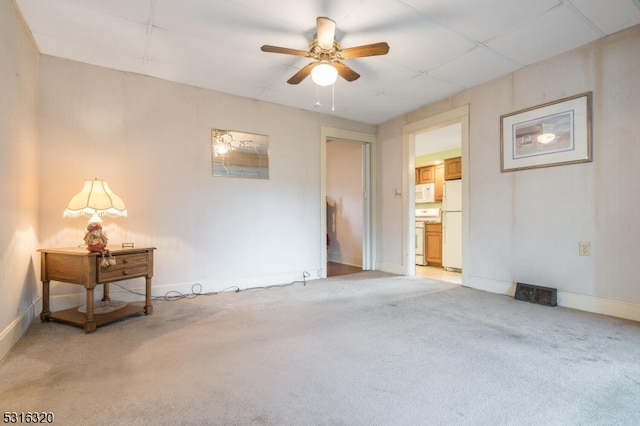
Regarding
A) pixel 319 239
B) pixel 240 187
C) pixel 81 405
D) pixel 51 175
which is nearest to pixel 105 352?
pixel 81 405

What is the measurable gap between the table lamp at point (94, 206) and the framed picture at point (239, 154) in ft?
4.03

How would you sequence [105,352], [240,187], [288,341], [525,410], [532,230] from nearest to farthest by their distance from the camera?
[525,410] < [105,352] < [288,341] < [532,230] < [240,187]

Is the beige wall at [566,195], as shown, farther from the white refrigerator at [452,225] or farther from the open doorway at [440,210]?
the white refrigerator at [452,225]

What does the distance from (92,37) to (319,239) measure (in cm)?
324

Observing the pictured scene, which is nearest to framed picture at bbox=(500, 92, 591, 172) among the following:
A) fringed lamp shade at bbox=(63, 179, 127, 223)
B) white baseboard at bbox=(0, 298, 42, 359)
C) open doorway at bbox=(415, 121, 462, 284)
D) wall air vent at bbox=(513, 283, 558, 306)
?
wall air vent at bbox=(513, 283, 558, 306)

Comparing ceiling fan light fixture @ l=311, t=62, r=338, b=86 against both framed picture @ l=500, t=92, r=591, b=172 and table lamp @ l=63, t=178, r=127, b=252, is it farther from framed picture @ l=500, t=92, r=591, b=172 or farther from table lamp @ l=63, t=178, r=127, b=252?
framed picture @ l=500, t=92, r=591, b=172

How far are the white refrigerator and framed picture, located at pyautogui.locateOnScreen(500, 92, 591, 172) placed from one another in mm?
1868

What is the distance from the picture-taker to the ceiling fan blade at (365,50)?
91.1 inches

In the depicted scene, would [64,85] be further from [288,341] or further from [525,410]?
[525,410]

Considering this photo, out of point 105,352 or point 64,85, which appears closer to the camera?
point 105,352

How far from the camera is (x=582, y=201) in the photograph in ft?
9.30

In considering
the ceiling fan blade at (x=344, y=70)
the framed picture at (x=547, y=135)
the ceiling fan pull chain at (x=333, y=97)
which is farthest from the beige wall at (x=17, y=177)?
the framed picture at (x=547, y=135)

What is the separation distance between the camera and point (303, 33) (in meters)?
2.55

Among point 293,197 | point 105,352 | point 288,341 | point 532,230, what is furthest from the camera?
point 293,197
